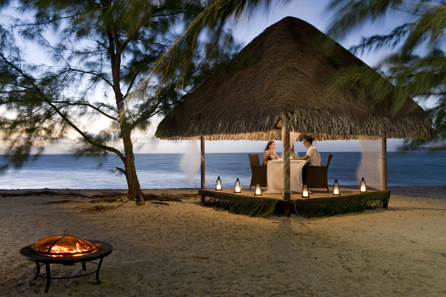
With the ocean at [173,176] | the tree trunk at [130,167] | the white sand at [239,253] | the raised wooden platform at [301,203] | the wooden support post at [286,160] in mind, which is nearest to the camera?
the white sand at [239,253]

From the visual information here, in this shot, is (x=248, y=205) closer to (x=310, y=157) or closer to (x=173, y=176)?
(x=310, y=157)

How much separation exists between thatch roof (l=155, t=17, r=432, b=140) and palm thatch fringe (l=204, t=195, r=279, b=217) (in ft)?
3.33

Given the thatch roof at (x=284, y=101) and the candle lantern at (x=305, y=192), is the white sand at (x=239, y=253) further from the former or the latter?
the thatch roof at (x=284, y=101)

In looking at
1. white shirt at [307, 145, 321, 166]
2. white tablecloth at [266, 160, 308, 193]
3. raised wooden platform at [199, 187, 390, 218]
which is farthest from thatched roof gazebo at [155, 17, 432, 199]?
white tablecloth at [266, 160, 308, 193]

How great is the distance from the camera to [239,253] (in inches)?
137

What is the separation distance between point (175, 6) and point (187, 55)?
4443 mm

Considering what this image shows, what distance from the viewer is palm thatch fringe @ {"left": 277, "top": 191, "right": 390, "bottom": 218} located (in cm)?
539

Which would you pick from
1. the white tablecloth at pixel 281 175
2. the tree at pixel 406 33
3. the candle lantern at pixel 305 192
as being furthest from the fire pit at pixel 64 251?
the white tablecloth at pixel 281 175

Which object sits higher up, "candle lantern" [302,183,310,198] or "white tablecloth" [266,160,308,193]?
"white tablecloth" [266,160,308,193]

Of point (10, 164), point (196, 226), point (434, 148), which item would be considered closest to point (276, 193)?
point (196, 226)

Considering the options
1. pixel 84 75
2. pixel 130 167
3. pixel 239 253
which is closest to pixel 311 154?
pixel 239 253

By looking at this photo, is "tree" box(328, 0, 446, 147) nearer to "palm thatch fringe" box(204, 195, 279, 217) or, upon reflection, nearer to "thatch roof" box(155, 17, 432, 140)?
"thatch roof" box(155, 17, 432, 140)

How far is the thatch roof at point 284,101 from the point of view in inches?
204

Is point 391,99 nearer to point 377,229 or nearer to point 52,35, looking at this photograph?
point 377,229
